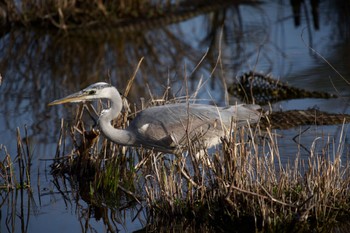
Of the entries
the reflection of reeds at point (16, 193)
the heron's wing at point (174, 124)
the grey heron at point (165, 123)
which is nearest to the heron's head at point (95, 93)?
the grey heron at point (165, 123)

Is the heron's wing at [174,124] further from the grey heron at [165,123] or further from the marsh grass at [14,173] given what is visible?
the marsh grass at [14,173]

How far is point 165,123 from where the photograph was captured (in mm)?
6480

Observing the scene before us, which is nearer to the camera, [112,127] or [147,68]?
[112,127]

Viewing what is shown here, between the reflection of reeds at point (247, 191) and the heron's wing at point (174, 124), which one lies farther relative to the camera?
the heron's wing at point (174, 124)

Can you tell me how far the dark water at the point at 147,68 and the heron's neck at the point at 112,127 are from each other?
1.86ft

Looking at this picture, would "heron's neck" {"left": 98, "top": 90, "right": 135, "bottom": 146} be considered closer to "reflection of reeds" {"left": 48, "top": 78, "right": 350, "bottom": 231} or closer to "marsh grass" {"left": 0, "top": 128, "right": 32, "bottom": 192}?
"reflection of reeds" {"left": 48, "top": 78, "right": 350, "bottom": 231}

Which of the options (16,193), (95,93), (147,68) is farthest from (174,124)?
(147,68)

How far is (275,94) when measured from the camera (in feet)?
31.7

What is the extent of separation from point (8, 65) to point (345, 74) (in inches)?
196

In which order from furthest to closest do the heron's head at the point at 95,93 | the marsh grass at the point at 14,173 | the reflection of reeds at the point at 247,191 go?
the marsh grass at the point at 14,173 → the heron's head at the point at 95,93 → the reflection of reeds at the point at 247,191

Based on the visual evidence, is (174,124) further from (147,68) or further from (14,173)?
(147,68)

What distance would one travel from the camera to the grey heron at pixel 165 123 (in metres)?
6.33

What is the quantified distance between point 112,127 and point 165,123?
42cm

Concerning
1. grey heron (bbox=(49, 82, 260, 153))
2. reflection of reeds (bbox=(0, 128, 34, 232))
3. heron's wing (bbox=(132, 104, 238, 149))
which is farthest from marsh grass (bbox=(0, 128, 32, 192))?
heron's wing (bbox=(132, 104, 238, 149))
